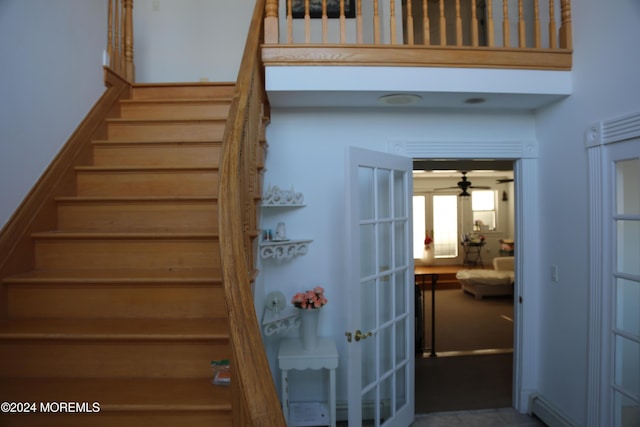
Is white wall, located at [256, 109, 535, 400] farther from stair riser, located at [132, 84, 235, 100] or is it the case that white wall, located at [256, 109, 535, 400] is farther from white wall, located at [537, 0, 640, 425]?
white wall, located at [537, 0, 640, 425]

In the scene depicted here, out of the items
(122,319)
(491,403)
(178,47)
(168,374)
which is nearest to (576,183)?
(491,403)

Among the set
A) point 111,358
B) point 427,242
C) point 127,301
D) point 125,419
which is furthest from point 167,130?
point 427,242

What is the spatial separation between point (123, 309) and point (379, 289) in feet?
5.10

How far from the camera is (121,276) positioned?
1946 millimetres

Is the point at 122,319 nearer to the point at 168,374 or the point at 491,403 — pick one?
the point at 168,374

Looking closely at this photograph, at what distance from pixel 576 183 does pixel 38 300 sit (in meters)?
3.28

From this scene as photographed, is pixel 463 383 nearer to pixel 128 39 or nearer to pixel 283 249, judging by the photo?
pixel 283 249

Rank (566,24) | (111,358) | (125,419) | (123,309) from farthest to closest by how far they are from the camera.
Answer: (566,24)
(123,309)
(111,358)
(125,419)

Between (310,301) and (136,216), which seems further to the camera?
(310,301)

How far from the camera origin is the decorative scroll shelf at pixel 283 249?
8.44 feet

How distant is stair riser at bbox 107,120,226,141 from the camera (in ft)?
9.33

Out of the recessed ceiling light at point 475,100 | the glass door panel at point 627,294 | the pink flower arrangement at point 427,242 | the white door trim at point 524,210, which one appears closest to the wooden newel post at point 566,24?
the recessed ceiling light at point 475,100

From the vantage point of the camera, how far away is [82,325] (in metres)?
1.80

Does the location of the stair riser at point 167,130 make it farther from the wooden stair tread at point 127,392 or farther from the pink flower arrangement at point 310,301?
the wooden stair tread at point 127,392
